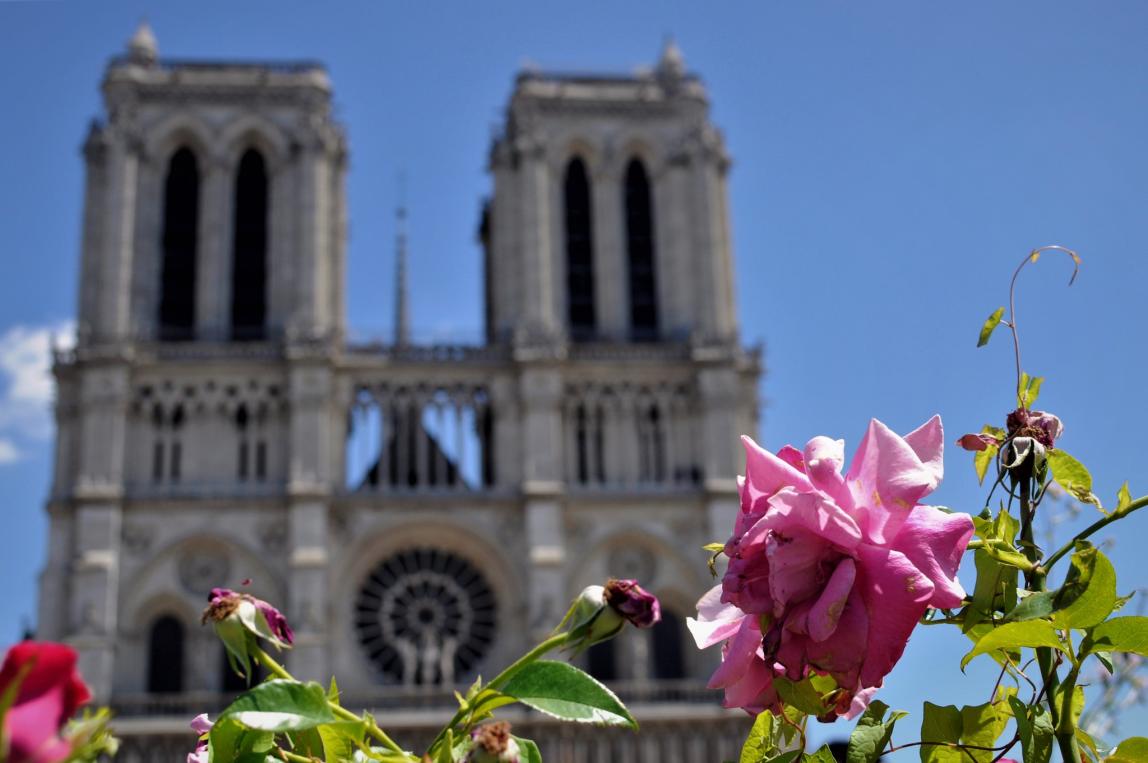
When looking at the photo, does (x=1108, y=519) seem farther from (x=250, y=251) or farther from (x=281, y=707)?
(x=250, y=251)

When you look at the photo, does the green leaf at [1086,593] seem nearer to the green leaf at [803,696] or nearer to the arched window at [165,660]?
the green leaf at [803,696]

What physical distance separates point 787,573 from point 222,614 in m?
0.67

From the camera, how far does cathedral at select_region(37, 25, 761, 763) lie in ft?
109

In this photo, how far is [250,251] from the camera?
36406 mm

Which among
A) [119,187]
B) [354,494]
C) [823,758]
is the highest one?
[119,187]

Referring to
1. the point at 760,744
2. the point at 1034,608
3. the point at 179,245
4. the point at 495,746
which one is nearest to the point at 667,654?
the point at 179,245

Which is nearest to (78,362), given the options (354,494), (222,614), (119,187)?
(119,187)

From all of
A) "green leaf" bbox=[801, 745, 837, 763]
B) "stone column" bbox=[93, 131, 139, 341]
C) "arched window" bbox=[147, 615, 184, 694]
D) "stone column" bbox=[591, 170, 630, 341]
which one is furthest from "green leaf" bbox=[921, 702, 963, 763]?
"stone column" bbox=[591, 170, 630, 341]

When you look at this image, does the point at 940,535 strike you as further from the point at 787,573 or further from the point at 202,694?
the point at 202,694

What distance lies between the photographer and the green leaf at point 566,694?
1689 millimetres

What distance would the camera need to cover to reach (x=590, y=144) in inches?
1486

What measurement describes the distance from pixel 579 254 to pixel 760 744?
117ft

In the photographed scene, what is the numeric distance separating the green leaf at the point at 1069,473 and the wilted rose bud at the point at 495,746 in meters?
0.82

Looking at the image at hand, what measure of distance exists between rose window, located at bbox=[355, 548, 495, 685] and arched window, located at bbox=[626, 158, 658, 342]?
268 inches
